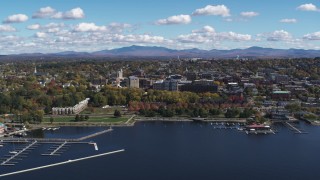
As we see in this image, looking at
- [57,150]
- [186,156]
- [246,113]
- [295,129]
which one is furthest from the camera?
[246,113]

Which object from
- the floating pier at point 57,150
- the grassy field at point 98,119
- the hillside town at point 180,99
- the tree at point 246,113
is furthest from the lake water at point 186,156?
the hillside town at point 180,99

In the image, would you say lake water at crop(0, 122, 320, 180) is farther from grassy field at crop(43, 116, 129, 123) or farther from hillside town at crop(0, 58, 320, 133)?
hillside town at crop(0, 58, 320, 133)

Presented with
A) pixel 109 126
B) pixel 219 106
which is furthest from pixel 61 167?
pixel 219 106

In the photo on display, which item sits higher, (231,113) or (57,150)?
(231,113)

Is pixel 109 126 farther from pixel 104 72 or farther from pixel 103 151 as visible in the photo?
pixel 104 72

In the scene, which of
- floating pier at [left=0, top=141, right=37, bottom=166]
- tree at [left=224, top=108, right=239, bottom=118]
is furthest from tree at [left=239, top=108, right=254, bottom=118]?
floating pier at [left=0, top=141, right=37, bottom=166]

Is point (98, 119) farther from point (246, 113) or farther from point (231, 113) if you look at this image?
point (246, 113)

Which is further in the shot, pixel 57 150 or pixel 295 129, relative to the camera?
pixel 295 129

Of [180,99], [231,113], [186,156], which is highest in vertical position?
[180,99]

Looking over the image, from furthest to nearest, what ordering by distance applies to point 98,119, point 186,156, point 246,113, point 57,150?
point 246,113 → point 98,119 → point 57,150 → point 186,156

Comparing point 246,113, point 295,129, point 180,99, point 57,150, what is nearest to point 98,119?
point 180,99
